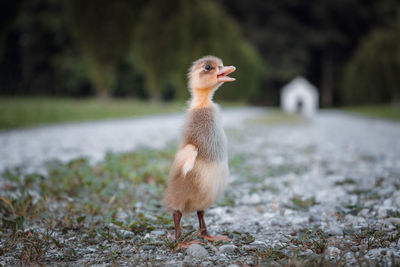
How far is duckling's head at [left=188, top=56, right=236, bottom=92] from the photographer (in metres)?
2.47

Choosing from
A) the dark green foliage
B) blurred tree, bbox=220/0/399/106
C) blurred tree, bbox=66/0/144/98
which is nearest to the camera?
blurred tree, bbox=66/0/144/98

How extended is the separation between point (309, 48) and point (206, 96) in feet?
201

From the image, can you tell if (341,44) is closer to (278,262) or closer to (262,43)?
(262,43)

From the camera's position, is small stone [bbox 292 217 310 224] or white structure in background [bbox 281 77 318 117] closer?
small stone [bbox 292 217 310 224]

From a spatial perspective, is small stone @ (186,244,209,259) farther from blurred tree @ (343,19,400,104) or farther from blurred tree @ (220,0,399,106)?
blurred tree @ (220,0,399,106)

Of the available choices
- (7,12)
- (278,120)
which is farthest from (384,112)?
(7,12)

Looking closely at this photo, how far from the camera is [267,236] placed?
260cm

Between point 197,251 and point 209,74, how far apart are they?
123 centimetres

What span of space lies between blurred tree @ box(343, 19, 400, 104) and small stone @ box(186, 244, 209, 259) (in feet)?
105

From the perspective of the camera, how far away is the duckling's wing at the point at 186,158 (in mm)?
2281

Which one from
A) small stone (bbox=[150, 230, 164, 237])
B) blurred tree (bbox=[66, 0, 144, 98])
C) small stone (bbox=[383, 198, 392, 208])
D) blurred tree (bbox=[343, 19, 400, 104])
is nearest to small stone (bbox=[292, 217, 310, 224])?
small stone (bbox=[383, 198, 392, 208])

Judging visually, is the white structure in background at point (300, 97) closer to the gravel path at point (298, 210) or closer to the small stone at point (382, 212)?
the gravel path at point (298, 210)

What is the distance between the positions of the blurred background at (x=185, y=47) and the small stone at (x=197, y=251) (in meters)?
12.1

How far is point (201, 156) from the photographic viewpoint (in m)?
2.39
